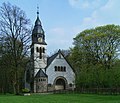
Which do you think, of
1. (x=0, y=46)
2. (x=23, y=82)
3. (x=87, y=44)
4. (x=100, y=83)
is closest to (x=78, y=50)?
(x=87, y=44)

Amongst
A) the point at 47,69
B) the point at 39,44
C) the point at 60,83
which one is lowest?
the point at 60,83

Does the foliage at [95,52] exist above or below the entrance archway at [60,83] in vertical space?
above

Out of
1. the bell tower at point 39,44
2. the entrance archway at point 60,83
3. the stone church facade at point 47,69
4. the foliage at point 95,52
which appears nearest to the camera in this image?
the foliage at point 95,52

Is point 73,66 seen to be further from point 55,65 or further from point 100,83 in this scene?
point 100,83

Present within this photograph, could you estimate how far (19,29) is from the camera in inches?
1539

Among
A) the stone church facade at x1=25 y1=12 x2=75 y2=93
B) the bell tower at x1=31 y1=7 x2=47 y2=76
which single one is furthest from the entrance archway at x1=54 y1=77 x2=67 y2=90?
the bell tower at x1=31 y1=7 x2=47 y2=76

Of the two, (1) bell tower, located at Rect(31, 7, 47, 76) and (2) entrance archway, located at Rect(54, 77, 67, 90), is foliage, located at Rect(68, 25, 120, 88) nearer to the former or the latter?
(2) entrance archway, located at Rect(54, 77, 67, 90)

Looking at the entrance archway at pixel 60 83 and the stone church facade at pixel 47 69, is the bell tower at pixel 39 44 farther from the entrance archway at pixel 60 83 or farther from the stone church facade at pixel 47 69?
the entrance archway at pixel 60 83

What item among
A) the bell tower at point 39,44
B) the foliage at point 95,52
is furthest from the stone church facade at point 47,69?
the foliage at point 95,52

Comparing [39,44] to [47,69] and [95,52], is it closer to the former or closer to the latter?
[47,69]

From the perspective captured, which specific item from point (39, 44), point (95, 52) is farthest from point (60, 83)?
point (95, 52)

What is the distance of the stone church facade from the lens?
2159 inches

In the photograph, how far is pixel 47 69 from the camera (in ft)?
183

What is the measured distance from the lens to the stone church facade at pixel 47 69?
54844 millimetres
